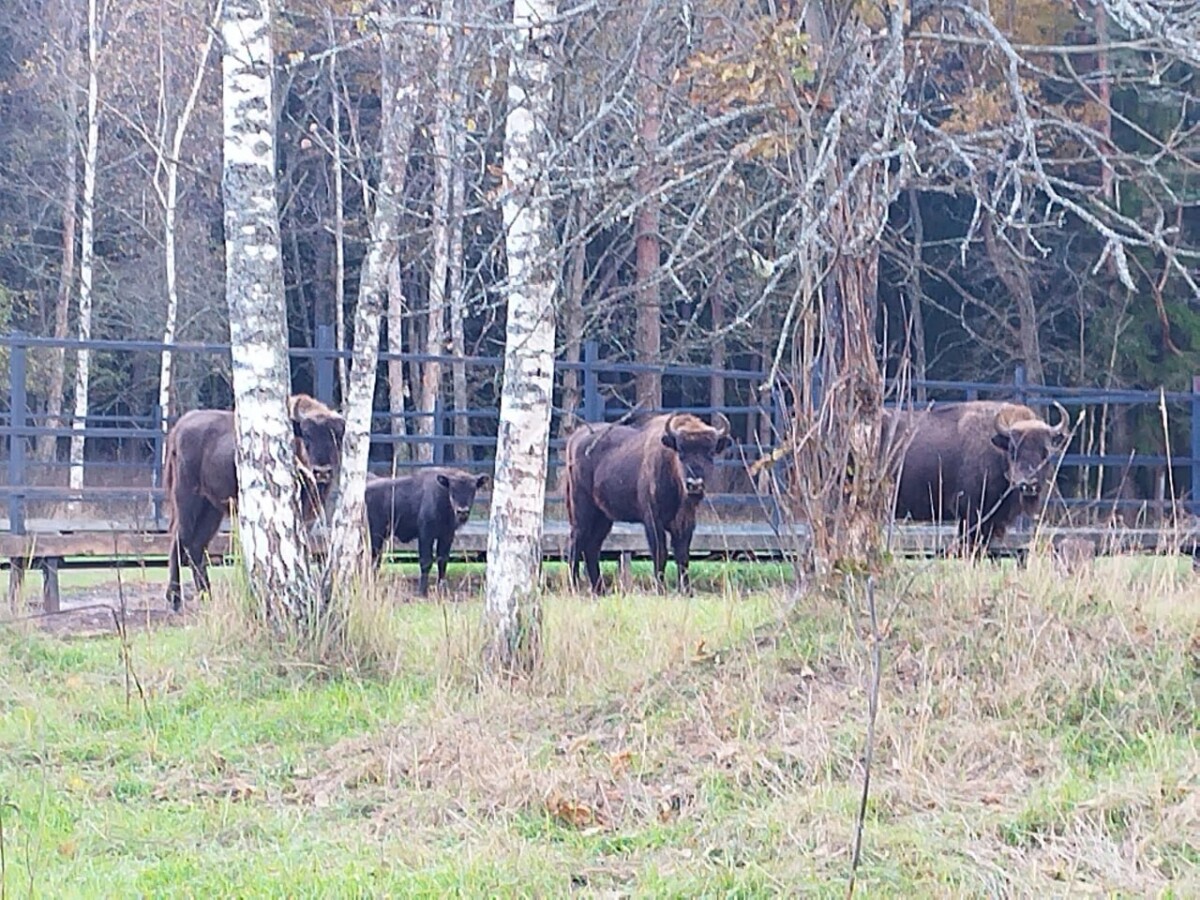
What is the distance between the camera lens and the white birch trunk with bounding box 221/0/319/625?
933 centimetres

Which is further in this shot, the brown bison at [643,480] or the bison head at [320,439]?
the brown bison at [643,480]

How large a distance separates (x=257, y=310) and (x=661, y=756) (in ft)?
13.5

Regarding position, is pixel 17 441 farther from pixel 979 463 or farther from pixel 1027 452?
pixel 1027 452

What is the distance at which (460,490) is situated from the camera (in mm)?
16781

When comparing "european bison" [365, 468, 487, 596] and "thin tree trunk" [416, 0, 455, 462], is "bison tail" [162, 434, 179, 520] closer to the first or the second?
"european bison" [365, 468, 487, 596]

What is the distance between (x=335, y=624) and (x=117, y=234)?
85.3ft

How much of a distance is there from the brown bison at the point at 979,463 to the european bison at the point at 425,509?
14.9 ft

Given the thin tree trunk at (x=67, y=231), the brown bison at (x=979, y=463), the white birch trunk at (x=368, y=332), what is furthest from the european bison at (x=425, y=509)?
the thin tree trunk at (x=67, y=231)

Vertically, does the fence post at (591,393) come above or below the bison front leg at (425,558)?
above

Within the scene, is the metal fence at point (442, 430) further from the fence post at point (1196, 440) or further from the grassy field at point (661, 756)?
the grassy field at point (661, 756)

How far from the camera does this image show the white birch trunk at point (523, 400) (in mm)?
8555

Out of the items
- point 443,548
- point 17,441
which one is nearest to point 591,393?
point 443,548

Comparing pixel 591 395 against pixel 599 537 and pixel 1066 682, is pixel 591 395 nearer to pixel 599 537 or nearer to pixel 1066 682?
pixel 599 537

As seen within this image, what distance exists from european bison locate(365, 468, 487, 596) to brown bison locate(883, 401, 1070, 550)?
4.53 metres
